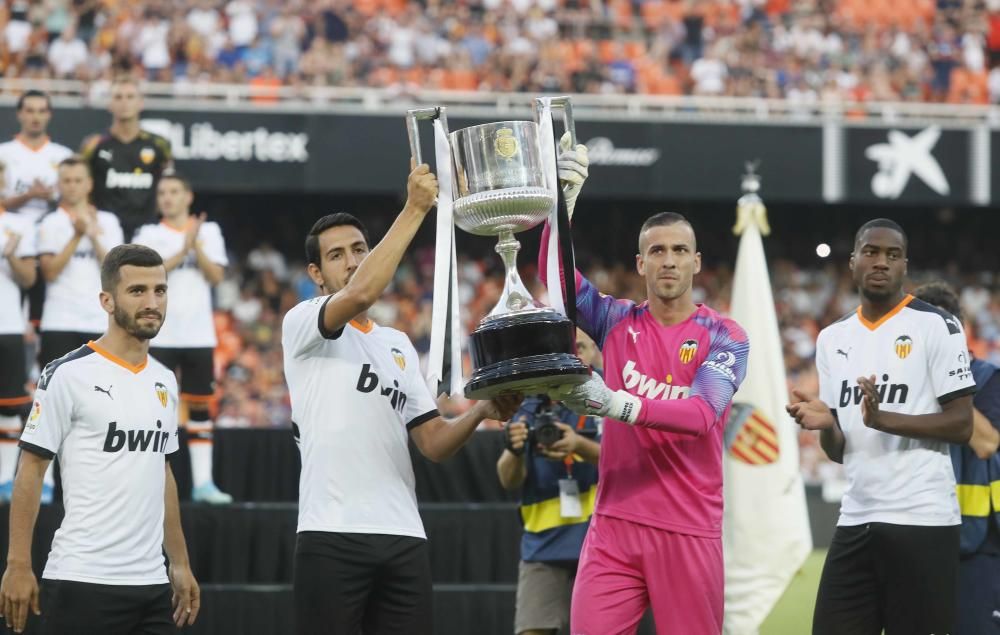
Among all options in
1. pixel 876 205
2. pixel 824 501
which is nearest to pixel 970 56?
pixel 876 205

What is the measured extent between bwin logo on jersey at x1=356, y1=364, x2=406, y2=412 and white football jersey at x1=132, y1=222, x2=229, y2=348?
142 inches

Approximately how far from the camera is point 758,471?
818 centimetres

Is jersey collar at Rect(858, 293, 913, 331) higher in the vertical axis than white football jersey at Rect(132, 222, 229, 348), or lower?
lower

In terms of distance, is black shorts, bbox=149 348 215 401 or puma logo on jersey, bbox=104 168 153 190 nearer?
black shorts, bbox=149 348 215 401

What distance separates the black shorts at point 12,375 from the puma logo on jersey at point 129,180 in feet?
4.21

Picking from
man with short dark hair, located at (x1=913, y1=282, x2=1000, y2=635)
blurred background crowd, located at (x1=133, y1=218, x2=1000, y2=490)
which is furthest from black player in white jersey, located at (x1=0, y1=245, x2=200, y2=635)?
blurred background crowd, located at (x1=133, y1=218, x2=1000, y2=490)

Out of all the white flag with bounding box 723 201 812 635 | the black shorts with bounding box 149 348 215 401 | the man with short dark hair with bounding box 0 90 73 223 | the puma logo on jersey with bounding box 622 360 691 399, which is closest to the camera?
the puma logo on jersey with bounding box 622 360 691 399

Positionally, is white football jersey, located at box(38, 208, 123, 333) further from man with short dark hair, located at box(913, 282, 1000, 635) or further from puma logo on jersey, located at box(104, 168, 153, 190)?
man with short dark hair, located at box(913, 282, 1000, 635)

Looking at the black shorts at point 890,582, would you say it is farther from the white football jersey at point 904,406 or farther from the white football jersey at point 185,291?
the white football jersey at point 185,291

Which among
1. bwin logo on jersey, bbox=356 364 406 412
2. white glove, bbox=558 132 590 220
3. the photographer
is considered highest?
white glove, bbox=558 132 590 220

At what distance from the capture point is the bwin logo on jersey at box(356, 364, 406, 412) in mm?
5035

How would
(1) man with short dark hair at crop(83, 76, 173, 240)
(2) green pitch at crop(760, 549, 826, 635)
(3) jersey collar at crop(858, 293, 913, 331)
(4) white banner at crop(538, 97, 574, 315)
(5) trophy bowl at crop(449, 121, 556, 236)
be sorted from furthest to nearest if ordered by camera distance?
(1) man with short dark hair at crop(83, 76, 173, 240) < (2) green pitch at crop(760, 549, 826, 635) < (3) jersey collar at crop(858, 293, 913, 331) < (4) white banner at crop(538, 97, 574, 315) < (5) trophy bowl at crop(449, 121, 556, 236)

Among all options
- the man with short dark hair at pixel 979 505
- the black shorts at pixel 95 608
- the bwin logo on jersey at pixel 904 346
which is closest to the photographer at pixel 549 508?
the bwin logo on jersey at pixel 904 346

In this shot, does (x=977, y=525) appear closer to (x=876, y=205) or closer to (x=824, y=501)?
(x=824, y=501)
